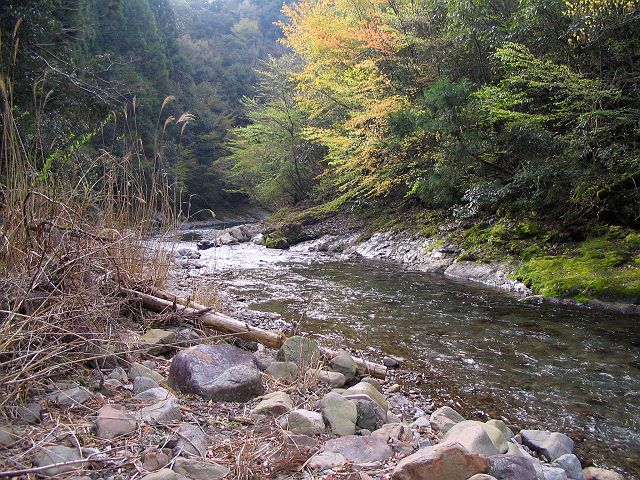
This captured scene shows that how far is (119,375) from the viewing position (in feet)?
8.19

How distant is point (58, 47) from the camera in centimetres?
780

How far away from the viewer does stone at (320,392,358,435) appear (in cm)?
245

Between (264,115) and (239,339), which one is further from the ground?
(264,115)

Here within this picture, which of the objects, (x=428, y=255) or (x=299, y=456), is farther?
(x=428, y=255)

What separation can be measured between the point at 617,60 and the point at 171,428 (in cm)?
864

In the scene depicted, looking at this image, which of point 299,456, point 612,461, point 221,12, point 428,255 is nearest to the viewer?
point 299,456

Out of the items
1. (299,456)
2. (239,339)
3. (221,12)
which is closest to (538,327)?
(239,339)

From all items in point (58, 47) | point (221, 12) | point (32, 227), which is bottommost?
point (32, 227)

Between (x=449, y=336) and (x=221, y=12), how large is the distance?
53518 mm

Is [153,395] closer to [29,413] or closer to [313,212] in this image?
[29,413]

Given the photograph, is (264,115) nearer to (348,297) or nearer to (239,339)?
(348,297)

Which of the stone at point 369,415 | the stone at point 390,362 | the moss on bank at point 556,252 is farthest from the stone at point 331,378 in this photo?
the moss on bank at point 556,252

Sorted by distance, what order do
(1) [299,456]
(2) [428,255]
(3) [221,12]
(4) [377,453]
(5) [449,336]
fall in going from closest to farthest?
(1) [299,456] < (4) [377,453] < (5) [449,336] < (2) [428,255] < (3) [221,12]

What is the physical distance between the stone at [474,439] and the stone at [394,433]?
0.65 ft
